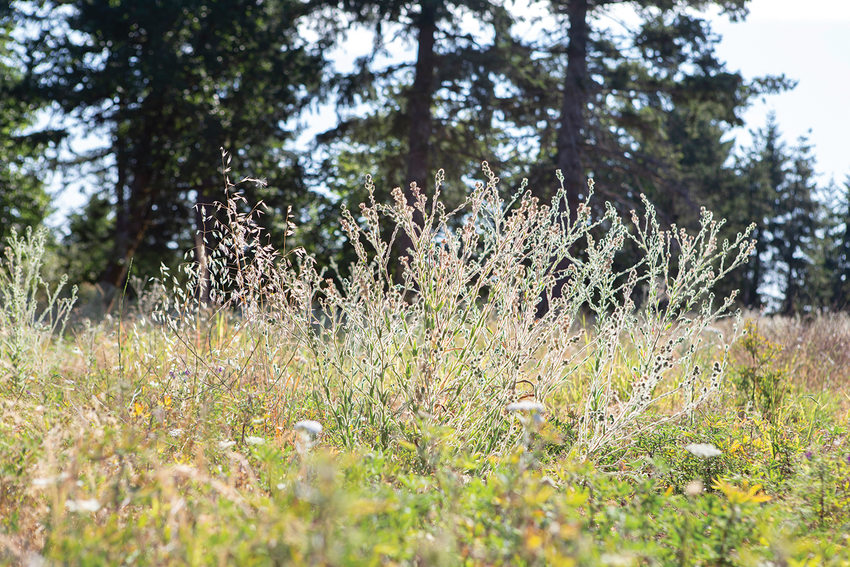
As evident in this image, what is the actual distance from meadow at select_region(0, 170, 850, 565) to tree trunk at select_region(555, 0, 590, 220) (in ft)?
22.6

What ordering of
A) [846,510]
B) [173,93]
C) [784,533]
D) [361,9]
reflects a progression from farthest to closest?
[173,93] < [361,9] < [846,510] < [784,533]

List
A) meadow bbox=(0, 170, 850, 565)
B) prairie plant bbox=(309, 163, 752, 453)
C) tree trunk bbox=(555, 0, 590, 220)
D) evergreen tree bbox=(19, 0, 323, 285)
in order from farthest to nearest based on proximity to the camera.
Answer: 1. evergreen tree bbox=(19, 0, 323, 285)
2. tree trunk bbox=(555, 0, 590, 220)
3. prairie plant bbox=(309, 163, 752, 453)
4. meadow bbox=(0, 170, 850, 565)

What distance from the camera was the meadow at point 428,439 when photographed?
1.92 meters

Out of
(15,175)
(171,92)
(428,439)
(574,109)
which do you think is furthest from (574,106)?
(15,175)

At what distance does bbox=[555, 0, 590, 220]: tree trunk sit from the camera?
11625mm

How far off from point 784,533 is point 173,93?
1522 centimetres

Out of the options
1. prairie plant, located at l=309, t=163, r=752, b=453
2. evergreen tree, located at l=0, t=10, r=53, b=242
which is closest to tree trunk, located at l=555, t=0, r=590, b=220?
prairie plant, located at l=309, t=163, r=752, b=453

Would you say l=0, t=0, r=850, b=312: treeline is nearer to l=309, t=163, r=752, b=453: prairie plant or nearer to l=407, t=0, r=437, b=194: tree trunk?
l=407, t=0, r=437, b=194: tree trunk

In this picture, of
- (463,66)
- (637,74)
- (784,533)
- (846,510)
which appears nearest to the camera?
(784,533)

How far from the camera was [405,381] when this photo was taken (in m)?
3.34

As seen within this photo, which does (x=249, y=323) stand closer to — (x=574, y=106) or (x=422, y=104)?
(x=422, y=104)

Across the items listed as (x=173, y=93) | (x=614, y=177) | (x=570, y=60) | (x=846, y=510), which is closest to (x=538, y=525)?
(x=846, y=510)

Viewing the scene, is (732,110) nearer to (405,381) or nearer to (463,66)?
(463,66)

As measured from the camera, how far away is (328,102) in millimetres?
12758
